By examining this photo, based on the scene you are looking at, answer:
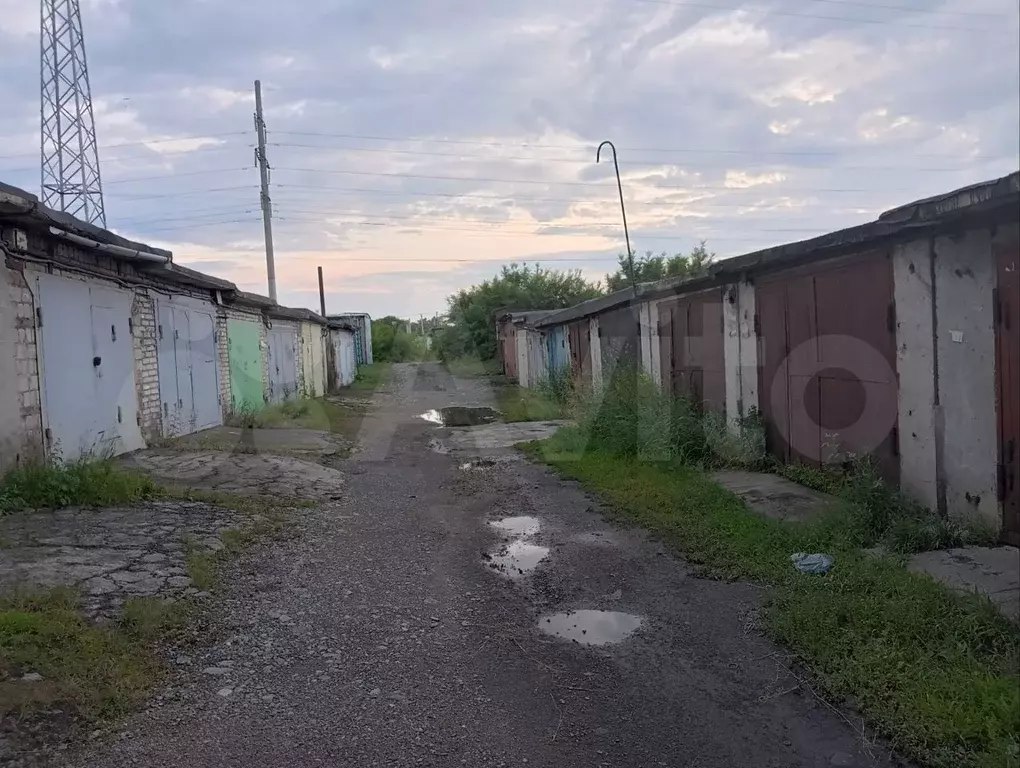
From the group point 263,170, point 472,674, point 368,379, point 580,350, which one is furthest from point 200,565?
point 368,379

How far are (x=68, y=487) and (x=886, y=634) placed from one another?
667cm

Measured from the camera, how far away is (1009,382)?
4980mm

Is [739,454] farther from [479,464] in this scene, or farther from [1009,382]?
[1009,382]

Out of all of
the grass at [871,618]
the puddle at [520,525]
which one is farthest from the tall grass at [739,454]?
the puddle at [520,525]

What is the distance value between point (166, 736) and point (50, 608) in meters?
1.50

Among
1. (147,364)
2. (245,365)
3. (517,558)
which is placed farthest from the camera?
(245,365)

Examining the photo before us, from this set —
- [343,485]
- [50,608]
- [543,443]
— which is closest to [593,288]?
[543,443]

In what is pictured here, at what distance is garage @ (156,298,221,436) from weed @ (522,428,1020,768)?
8368 millimetres

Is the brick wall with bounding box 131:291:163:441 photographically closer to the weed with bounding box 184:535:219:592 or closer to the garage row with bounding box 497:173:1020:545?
the weed with bounding box 184:535:219:592

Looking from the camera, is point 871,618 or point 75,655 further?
point 871,618

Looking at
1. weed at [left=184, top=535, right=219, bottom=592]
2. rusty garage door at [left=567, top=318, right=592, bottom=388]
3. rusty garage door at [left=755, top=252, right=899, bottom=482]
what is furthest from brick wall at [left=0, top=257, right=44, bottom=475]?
rusty garage door at [left=567, top=318, right=592, bottom=388]

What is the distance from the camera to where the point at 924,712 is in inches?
123

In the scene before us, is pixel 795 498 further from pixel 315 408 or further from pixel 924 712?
pixel 315 408

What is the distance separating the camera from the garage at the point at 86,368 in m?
7.95
